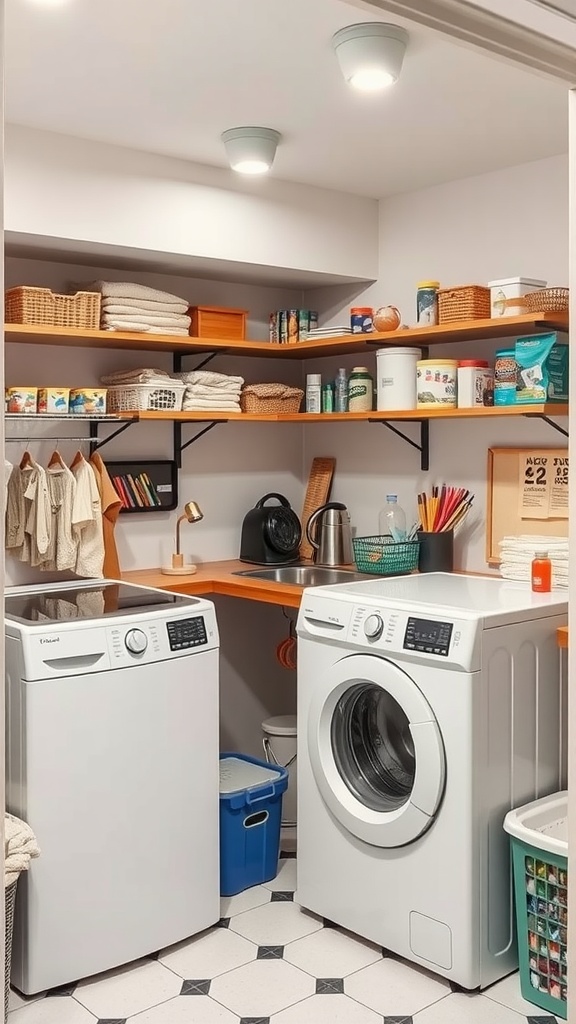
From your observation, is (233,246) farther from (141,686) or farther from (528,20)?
(528,20)

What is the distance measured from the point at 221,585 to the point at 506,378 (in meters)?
1.27

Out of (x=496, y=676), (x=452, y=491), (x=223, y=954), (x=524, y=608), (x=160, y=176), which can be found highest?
(x=160, y=176)

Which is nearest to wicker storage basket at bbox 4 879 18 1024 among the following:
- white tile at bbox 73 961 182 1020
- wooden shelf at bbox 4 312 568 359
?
white tile at bbox 73 961 182 1020

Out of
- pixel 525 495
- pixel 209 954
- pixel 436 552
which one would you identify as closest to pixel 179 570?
pixel 436 552

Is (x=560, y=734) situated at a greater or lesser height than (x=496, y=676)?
lesser

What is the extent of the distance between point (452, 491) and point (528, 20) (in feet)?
7.26

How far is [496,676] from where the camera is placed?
2781mm

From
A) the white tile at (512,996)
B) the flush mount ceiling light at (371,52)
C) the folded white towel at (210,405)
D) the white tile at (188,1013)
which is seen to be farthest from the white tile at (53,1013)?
the flush mount ceiling light at (371,52)

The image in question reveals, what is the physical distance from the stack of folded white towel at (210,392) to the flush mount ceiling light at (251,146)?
844 millimetres

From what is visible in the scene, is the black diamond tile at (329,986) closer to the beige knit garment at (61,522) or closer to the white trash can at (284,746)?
the white trash can at (284,746)

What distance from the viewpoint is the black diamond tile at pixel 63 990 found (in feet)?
9.04

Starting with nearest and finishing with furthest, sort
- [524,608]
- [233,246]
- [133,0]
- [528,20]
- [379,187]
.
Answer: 1. [528,20]
2. [133,0]
3. [524,608]
4. [233,246]
5. [379,187]

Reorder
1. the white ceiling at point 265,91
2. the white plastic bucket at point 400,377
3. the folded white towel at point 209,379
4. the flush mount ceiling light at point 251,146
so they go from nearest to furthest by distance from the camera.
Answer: the white ceiling at point 265,91
the flush mount ceiling light at point 251,146
the white plastic bucket at point 400,377
the folded white towel at point 209,379

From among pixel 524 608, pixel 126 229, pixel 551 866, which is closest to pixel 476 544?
pixel 524 608
